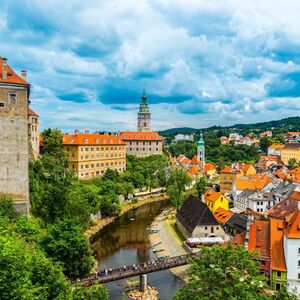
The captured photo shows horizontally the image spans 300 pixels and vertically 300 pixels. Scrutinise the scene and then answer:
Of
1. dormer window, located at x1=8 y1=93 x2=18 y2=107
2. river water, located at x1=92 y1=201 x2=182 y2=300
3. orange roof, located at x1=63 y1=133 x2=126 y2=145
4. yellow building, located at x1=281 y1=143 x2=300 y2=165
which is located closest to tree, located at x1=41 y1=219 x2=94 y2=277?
river water, located at x1=92 y1=201 x2=182 y2=300

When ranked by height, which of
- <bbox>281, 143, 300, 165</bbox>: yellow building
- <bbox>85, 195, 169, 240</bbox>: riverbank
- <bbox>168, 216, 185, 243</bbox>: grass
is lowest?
<bbox>168, 216, 185, 243</bbox>: grass

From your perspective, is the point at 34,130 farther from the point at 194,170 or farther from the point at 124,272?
the point at 194,170

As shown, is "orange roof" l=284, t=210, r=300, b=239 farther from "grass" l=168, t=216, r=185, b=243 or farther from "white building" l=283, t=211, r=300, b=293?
"grass" l=168, t=216, r=185, b=243

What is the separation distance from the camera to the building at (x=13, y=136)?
100ft

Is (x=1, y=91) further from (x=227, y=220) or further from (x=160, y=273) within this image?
(x=227, y=220)

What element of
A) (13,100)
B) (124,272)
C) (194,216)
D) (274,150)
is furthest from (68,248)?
(274,150)

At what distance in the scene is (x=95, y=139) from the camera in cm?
6681

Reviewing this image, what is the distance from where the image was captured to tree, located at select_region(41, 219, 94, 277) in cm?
2557

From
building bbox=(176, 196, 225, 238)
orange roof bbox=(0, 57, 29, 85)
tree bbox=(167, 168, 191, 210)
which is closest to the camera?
orange roof bbox=(0, 57, 29, 85)

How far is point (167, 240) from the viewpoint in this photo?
40312 mm

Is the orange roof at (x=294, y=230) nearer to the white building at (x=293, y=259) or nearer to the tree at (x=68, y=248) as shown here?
the white building at (x=293, y=259)

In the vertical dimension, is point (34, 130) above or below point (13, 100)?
below

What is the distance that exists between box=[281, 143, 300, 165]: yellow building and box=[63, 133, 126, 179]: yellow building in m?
60.2

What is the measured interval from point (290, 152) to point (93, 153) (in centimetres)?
6907
